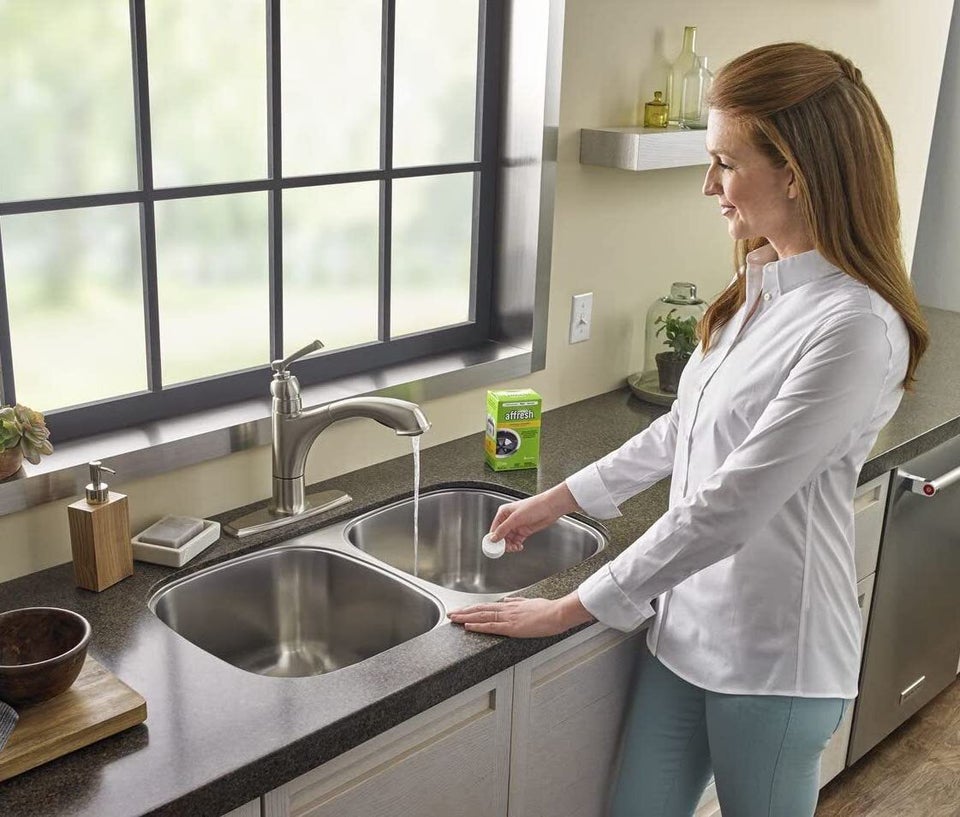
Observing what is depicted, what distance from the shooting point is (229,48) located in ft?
29.4

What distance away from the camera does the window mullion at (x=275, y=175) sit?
6.04ft

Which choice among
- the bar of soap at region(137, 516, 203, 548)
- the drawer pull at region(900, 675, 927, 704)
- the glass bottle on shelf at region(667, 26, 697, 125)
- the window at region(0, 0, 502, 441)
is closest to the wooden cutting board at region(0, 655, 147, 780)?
the bar of soap at region(137, 516, 203, 548)

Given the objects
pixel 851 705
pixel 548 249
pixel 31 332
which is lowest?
pixel 31 332

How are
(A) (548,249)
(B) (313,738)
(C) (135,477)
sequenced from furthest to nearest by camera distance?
(A) (548,249) < (C) (135,477) < (B) (313,738)

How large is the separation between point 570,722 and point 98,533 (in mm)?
734

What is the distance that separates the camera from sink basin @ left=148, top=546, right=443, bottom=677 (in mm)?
1677

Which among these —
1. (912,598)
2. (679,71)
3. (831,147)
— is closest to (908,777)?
(912,598)

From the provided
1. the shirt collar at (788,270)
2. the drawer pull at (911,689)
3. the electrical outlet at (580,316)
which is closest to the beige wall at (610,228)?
the electrical outlet at (580,316)

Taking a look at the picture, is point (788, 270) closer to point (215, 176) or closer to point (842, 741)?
point (842, 741)

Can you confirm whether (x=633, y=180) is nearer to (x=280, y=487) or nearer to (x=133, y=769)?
(x=280, y=487)

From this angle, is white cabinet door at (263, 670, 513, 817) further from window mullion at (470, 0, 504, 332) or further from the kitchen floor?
the kitchen floor

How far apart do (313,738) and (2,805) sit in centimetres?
32

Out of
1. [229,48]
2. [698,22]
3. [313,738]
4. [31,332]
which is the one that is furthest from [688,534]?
[229,48]

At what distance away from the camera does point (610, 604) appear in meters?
1.48
